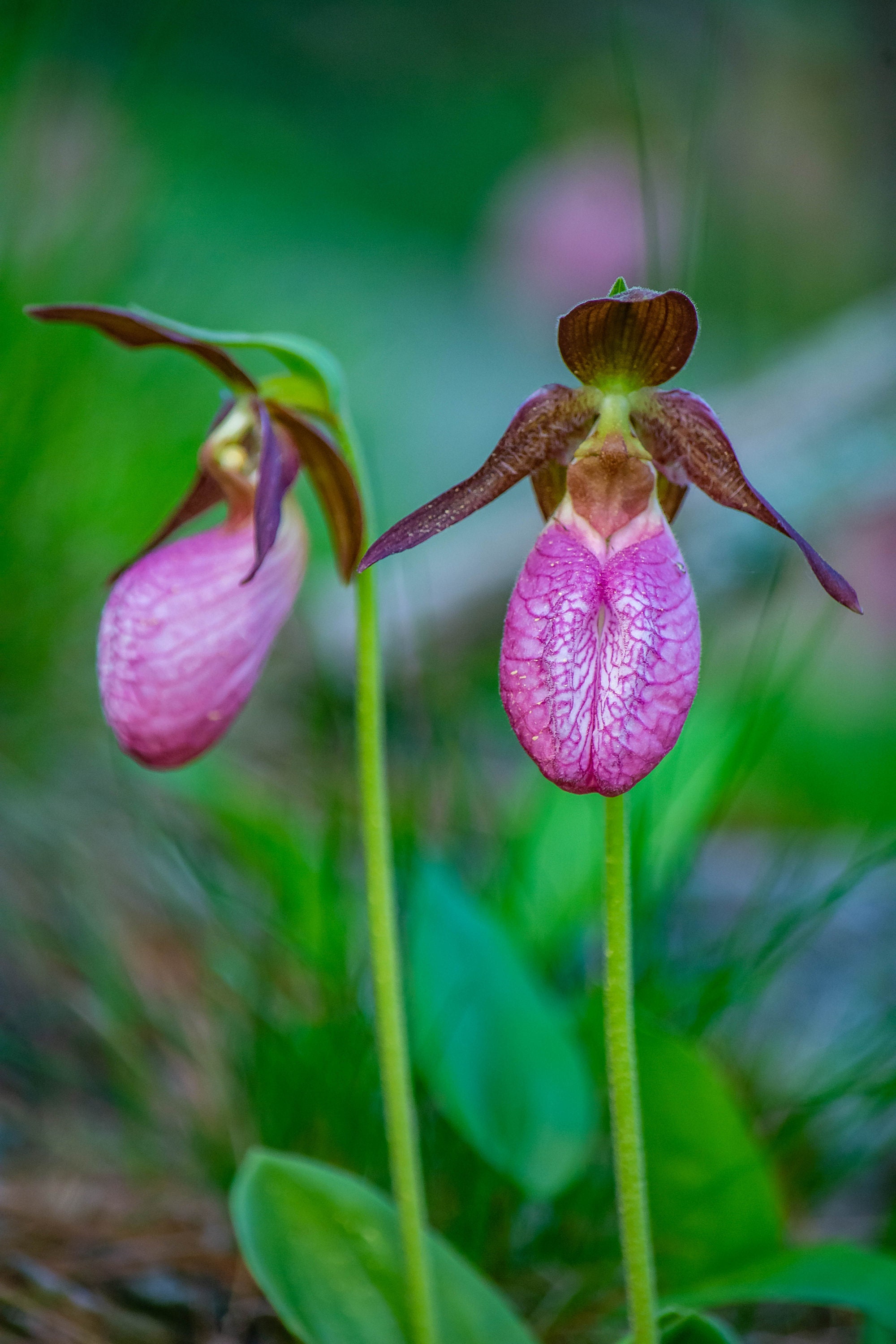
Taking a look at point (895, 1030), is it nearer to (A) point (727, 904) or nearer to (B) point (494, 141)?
(A) point (727, 904)

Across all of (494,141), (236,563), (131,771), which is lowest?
(131,771)

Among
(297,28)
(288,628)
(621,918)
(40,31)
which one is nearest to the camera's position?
(621,918)

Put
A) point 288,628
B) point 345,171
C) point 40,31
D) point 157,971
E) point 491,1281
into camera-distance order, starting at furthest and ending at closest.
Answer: point 345,171 → point 288,628 → point 40,31 → point 157,971 → point 491,1281

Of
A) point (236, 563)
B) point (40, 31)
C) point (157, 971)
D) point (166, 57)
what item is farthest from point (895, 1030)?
point (40, 31)

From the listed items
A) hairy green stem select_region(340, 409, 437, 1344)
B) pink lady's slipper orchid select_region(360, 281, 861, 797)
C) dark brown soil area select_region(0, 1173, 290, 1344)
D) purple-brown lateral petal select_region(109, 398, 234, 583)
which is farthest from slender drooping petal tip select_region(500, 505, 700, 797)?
dark brown soil area select_region(0, 1173, 290, 1344)

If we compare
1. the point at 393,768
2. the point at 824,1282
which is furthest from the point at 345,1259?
the point at 393,768

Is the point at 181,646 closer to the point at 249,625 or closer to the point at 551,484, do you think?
the point at 249,625
